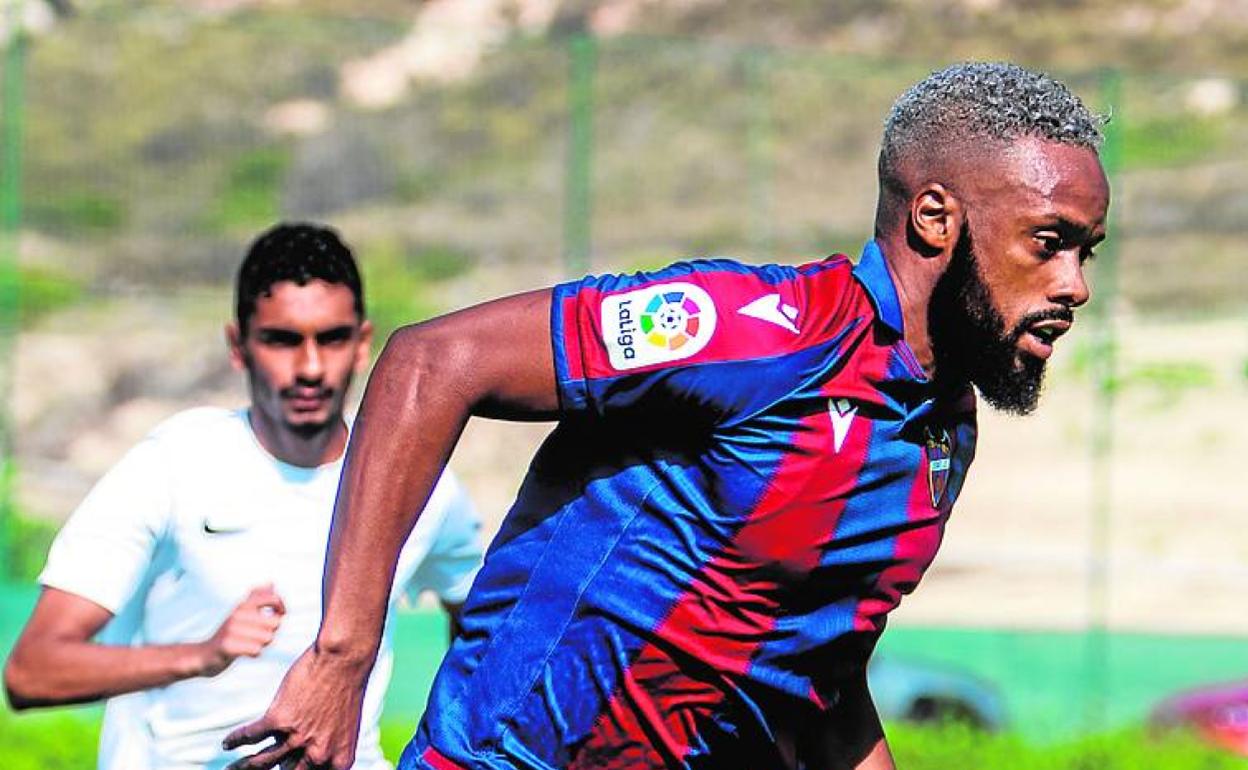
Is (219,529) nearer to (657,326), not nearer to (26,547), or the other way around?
(657,326)

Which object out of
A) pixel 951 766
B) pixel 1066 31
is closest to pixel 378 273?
pixel 951 766

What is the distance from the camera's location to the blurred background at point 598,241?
11914mm

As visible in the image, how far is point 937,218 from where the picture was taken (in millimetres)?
3547

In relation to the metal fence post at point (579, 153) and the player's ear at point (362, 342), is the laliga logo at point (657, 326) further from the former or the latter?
the metal fence post at point (579, 153)

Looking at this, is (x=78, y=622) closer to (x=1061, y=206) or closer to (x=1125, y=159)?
(x=1061, y=206)

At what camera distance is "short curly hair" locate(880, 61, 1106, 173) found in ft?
11.5

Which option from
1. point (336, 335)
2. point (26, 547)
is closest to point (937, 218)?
point (336, 335)

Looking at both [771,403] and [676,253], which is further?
[676,253]

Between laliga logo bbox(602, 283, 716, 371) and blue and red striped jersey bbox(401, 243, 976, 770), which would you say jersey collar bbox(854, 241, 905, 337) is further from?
laliga logo bbox(602, 283, 716, 371)

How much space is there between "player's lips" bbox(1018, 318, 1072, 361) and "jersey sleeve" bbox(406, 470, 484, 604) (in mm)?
1861

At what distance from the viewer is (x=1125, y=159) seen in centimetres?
1326

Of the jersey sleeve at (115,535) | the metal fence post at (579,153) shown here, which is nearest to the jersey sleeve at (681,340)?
the jersey sleeve at (115,535)

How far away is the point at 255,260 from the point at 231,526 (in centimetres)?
79

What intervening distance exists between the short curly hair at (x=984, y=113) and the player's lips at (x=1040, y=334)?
283 millimetres
